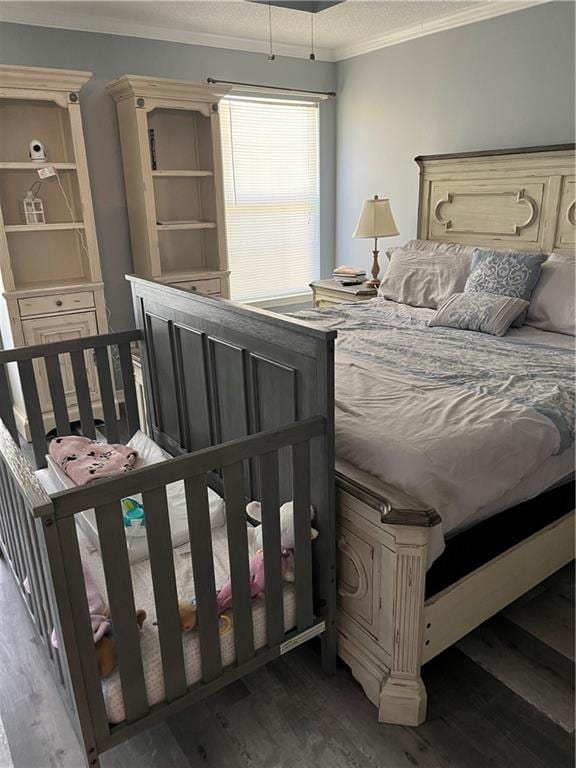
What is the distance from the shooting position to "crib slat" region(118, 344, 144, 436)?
7.88 feet

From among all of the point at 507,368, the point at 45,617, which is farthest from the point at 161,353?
the point at 507,368

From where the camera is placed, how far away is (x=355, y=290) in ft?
12.2

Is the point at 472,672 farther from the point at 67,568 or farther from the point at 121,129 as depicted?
the point at 121,129

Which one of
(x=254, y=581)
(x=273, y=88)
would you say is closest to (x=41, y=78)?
(x=273, y=88)

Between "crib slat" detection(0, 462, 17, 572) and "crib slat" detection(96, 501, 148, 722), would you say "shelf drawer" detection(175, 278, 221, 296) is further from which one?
"crib slat" detection(96, 501, 148, 722)

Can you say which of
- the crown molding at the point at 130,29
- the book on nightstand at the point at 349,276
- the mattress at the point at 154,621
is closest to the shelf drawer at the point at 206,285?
the book on nightstand at the point at 349,276

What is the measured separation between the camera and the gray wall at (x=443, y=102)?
118 inches

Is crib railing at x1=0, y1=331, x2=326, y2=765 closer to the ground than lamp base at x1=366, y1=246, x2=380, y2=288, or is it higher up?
closer to the ground

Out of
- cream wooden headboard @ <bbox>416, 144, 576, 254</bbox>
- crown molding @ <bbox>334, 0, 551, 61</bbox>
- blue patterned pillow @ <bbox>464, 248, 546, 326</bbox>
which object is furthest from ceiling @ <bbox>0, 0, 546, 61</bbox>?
blue patterned pillow @ <bbox>464, 248, 546, 326</bbox>

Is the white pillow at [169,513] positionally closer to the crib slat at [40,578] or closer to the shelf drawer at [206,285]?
the crib slat at [40,578]

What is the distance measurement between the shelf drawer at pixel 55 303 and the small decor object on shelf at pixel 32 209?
18.4 inches

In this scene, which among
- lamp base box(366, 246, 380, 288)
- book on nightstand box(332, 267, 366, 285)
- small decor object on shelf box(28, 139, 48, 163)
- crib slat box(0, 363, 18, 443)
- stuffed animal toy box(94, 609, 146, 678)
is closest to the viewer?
stuffed animal toy box(94, 609, 146, 678)

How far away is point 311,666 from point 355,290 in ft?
8.33

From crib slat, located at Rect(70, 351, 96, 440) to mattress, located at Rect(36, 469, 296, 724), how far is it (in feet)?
1.99
